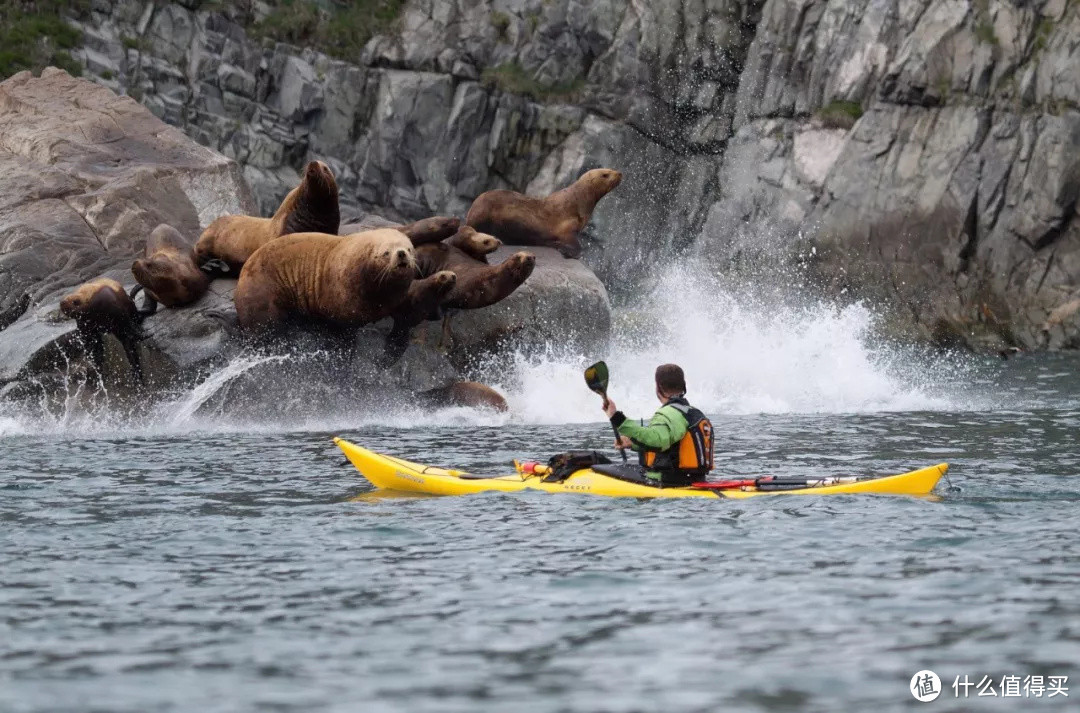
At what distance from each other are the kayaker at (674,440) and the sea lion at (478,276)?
6612 millimetres

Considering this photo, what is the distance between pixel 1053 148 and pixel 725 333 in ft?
45.6

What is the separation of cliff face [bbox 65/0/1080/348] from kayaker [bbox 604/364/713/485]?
25294mm

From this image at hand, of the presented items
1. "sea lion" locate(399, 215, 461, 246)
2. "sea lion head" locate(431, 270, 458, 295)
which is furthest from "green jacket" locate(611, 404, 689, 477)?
"sea lion" locate(399, 215, 461, 246)

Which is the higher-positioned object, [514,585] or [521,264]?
[521,264]

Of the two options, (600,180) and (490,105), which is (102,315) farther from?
(490,105)

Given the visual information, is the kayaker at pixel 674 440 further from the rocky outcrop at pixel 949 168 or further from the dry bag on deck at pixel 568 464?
the rocky outcrop at pixel 949 168

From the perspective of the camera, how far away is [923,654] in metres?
5.82

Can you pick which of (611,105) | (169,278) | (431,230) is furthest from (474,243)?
(611,105)

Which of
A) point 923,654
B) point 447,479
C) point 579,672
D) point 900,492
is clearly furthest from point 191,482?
point 923,654

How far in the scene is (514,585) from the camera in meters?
7.30

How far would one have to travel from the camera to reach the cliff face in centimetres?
3584

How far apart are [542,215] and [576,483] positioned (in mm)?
10091

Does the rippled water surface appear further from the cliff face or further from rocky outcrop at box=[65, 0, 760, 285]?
rocky outcrop at box=[65, 0, 760, 285]

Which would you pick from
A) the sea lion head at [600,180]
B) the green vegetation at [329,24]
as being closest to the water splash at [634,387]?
the sea lion head at [600,180]
